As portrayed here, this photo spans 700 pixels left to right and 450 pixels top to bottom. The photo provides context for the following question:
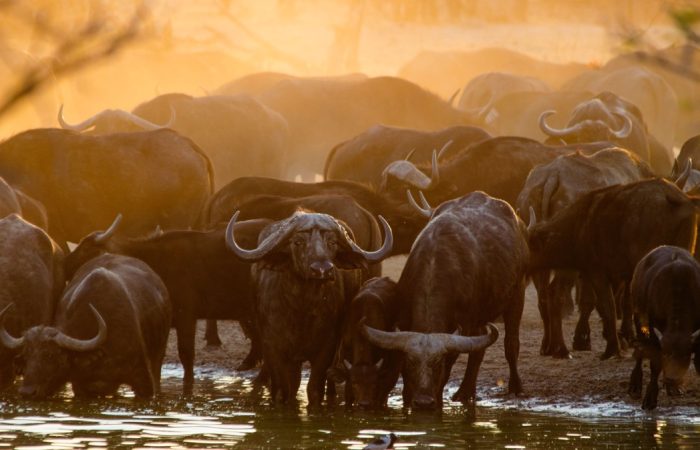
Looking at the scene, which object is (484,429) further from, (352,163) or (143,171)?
(352,163)

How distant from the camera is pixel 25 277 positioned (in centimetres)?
1403

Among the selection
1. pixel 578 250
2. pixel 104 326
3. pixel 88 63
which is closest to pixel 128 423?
pixel 104 326

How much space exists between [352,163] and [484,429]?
13121 mm

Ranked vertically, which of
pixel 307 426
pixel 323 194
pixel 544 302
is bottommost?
pixel 307 426

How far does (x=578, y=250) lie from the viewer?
50.4ft

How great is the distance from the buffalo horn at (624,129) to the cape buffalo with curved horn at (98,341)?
491 inches

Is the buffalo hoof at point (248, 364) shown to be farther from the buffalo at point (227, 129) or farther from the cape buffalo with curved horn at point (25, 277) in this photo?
the buffalo at point (227, 129)

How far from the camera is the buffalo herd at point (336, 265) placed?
40.9ft

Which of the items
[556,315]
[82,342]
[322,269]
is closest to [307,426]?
[322,269]

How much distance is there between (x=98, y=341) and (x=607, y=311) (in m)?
5.11

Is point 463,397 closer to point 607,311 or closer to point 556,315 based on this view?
point 607,311

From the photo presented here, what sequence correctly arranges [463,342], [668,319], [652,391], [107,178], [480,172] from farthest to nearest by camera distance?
1. [107,178]
2. [480,172]
3. [668,319]
4. [652,391]
5. [463,342]

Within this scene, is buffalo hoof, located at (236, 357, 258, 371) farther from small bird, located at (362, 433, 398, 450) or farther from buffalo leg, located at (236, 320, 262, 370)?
small bird, located at (362, 433, 398, 450)

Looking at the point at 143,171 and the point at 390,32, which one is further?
the point at 390,32
